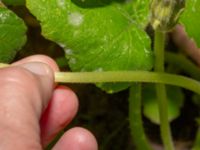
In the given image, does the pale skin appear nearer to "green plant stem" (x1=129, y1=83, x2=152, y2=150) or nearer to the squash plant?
the squash plant

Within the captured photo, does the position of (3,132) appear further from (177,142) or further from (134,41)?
(177,142)

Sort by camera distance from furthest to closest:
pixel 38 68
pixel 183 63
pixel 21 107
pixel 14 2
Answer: pixel 183 63 < pixel 14 2 < pixel 38 68 < pixel 21 107

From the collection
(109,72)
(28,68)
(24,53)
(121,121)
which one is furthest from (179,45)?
(28,68)

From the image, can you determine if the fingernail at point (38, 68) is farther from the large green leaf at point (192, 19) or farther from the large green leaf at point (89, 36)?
the large green leaf at point (192, 19)

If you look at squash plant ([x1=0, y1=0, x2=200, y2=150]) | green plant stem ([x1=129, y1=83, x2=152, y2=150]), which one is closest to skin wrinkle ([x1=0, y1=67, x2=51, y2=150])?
squash plant ([x1=0, y1=0, x2=200, y2=150])

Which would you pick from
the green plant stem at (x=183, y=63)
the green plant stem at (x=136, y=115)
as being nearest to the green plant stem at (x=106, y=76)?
the green plant stem at (x=136, y=115)

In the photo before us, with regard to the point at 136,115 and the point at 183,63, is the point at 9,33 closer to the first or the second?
the point at 136,115

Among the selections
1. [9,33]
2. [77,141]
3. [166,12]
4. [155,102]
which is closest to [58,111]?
[77,141]
